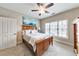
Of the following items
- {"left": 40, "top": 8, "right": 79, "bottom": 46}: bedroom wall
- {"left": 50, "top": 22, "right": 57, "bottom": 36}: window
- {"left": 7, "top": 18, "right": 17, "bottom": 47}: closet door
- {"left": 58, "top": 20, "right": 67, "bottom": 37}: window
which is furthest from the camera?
{"left": 7, "top": 18, "right": 17, "bottom": 47}: closet door

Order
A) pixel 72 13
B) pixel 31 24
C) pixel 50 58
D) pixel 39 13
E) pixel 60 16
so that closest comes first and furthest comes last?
pixel 50 58, pixel 72 13, pixel 60 16, pixel 39 13, pixel 31 24

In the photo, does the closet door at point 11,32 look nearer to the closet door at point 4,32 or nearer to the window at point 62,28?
the closet door at point 4,32

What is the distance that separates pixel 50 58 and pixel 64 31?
0.67 m

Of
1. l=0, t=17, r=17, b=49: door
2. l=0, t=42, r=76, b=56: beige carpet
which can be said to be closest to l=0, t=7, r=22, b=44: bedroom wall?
l=0, t=17, r=17, b=49: door

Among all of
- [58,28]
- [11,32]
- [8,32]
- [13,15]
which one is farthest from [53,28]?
[8,32]

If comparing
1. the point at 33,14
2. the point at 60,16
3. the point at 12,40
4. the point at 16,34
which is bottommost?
the point at 12,40

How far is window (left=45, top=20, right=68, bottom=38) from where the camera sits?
154 centimetres

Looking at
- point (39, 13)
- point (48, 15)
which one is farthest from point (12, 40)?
point (48, 15)

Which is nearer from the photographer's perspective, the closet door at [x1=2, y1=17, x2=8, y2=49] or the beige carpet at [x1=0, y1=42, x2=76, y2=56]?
the beige carpet at [x1=0, y1=42, x2=76, y2=56]

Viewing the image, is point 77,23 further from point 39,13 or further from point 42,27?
point 39,13

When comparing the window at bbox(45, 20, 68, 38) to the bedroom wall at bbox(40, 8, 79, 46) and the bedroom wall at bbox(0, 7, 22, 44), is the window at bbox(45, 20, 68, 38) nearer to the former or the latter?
the bedroom wall at bbox(40, 8, 79, 46)

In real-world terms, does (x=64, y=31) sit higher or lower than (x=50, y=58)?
higher

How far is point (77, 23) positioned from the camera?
4.13 ft

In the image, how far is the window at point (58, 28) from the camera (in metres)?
1.54
